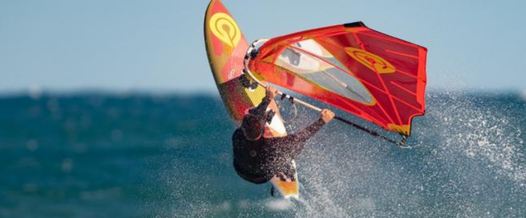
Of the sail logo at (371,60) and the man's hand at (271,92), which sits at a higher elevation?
the sail logo at (371,60)

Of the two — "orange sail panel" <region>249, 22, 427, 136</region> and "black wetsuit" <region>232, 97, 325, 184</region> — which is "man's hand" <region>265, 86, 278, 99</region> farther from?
"orange sail panel" <region>249, 22, 427, 136</region>

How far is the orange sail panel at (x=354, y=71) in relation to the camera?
7172 millimetres

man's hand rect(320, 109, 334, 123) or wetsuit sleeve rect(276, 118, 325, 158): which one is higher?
man's hand rect(320, 109, 334, 123)

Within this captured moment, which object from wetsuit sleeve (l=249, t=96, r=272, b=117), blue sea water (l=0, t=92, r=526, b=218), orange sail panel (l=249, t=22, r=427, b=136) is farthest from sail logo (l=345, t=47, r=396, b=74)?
blue sea water (l=0, t=92, r=526, b=218)

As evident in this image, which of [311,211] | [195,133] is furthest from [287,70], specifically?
[195,133]

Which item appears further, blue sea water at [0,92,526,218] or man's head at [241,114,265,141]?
blue sea water at [0,92,526,218]

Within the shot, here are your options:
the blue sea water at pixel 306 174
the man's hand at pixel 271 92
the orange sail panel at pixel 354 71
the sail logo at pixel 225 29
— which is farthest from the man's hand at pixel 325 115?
the sail logo at pixel 225 29

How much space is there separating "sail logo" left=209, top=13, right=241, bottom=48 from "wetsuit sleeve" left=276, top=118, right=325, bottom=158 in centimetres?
229

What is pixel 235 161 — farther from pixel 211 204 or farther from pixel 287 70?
pixel 211 204

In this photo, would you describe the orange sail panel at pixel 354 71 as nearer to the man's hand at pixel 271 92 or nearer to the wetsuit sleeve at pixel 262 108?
the man's hand at pixel 271 92

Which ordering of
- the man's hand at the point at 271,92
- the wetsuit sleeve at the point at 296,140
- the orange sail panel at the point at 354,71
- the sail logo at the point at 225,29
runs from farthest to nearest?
the sail logo at the point at 225,29, the man's hand at the point at 271,92, the wetsuit sleeve at the point at 296,140, the orange sail panel at the point at 354,71

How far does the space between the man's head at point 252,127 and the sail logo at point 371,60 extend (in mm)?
1087

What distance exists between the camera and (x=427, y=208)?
13.4 m

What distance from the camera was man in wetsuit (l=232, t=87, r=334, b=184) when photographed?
7.25 metres
